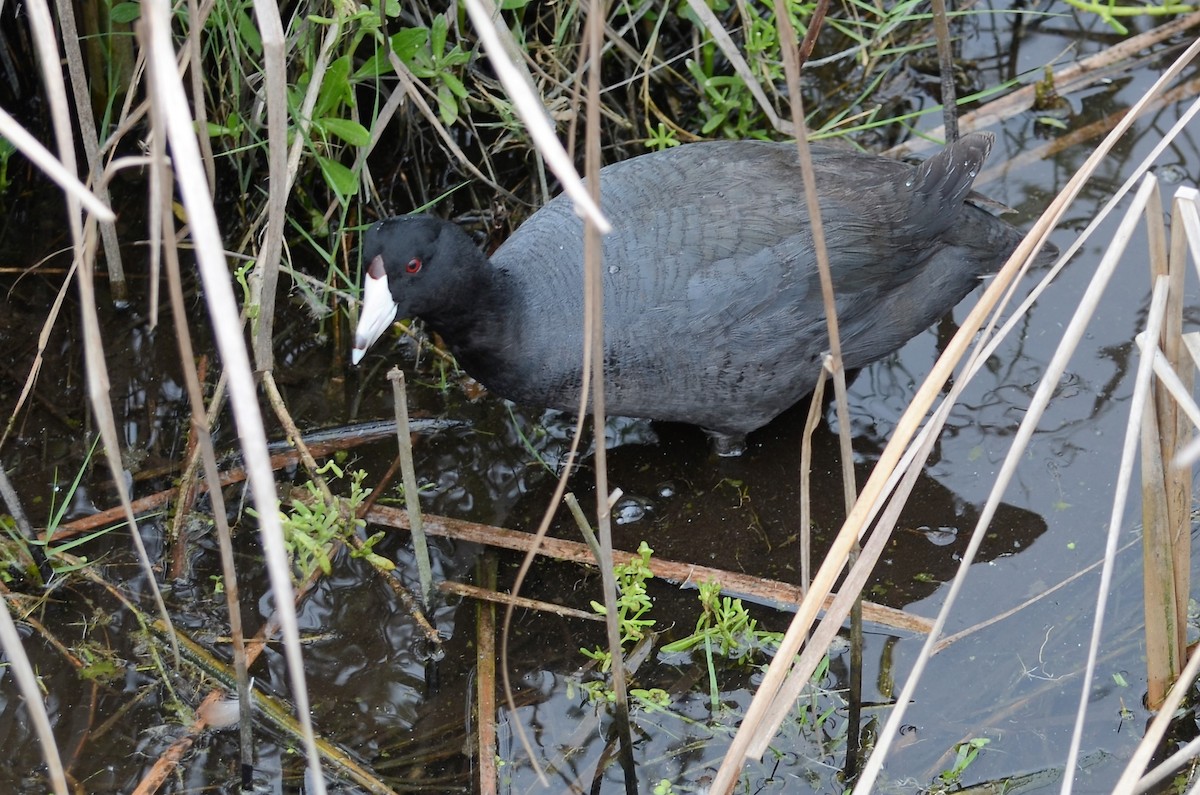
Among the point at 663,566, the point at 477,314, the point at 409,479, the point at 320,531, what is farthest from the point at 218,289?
the point at 663,566

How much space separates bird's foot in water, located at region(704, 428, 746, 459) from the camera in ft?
10.7

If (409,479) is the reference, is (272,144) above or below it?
above

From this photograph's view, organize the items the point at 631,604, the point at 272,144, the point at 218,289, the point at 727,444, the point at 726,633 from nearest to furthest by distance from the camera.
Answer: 1. the point at 218,289
2. the point at 272,144
3. the point at 631,604
4. the point at 726,633
5. the point at 727,444

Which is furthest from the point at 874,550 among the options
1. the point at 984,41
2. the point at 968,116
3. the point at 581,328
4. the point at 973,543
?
the point at 984,41

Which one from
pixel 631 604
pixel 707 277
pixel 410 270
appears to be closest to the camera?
pixel 631 604

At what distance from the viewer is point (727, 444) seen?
10.8 feet

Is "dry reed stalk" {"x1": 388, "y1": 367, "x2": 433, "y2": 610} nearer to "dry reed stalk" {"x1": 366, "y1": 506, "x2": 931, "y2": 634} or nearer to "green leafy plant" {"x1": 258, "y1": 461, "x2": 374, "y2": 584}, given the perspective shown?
Result: "green leafy plant" {"x1": 258, "y1": 461, "x2": 374, "y2": 584}

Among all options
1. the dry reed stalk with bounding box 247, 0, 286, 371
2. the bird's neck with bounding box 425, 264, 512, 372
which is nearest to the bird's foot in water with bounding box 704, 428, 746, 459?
the bird's neck with bounding box 425, 264, 512, 372

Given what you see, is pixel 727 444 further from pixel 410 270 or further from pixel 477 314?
pixel 410 270

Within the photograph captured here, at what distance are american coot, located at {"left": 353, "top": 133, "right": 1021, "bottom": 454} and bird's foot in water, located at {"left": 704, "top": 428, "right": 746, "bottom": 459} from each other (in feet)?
0.22

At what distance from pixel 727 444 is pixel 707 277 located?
567mm

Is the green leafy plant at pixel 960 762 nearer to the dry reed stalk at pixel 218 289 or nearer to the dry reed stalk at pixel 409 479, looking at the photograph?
the dry reed stalk at pixel 409 479

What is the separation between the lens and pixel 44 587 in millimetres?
2832

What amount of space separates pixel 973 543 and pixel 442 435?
5.96 feet
